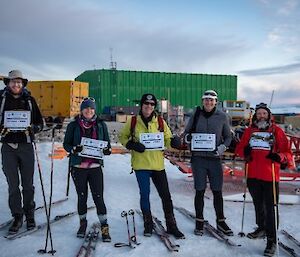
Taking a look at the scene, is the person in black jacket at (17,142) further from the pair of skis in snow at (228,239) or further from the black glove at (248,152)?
the black glove at (248,152)

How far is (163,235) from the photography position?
→ 5141 millimetres

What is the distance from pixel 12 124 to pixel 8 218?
165 cm

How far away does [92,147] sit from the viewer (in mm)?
5039

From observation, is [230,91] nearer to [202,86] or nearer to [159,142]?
[202,86]

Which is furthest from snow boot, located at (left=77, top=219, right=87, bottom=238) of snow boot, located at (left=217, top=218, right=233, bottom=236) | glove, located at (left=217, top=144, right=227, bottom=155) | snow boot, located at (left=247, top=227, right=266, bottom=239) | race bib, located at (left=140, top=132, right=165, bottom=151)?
snow boot, located at (left=247, top=227, right=266, bottom=239)

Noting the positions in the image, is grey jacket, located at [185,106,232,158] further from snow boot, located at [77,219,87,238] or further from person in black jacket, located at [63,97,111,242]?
snow boot, located at [77,219,87,238]

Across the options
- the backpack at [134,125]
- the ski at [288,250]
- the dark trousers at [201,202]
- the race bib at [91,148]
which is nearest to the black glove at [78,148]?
the race bib at [91,148]

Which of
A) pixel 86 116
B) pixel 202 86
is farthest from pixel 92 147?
pixel 202 86

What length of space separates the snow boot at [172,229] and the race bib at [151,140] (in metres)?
0.98

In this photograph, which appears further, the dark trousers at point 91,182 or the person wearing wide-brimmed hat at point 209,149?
the person wearing wide-brimmed hat at point 209,149

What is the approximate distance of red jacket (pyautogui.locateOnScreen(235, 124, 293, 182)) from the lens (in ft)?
16.1

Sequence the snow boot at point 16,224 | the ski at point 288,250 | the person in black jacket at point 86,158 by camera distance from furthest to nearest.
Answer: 1. the snow boot at point 16,224
2. the person in black jacket at point 86,158
3. the ski at point 288,250

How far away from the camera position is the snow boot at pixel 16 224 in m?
5.20

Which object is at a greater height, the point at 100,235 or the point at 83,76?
the point at 83,76
